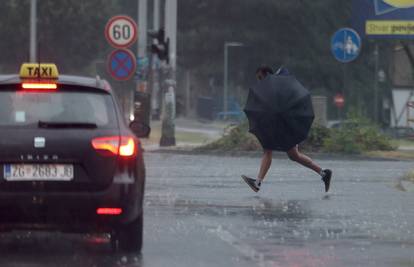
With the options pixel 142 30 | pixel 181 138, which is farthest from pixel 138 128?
pixel 181 138

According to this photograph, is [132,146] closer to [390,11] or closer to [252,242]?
[252,242]

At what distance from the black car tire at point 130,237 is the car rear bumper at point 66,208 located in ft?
1.34

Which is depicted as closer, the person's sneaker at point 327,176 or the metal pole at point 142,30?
the person's sneaker at point 327,176

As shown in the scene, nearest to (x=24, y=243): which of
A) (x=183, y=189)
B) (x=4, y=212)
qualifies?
(x=4, y=212)

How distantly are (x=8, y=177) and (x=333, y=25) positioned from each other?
69.6 meters

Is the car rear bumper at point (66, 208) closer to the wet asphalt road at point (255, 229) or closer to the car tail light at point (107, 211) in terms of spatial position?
the car tail light at point (107, 211)

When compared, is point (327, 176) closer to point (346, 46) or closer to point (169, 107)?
point (169, 107)

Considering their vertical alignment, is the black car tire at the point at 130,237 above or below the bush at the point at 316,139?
above

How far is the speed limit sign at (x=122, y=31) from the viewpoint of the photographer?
32906 millimetres

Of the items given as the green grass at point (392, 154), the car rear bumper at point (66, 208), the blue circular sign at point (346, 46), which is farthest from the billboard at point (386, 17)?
the car rear bumper at point (66, 208)

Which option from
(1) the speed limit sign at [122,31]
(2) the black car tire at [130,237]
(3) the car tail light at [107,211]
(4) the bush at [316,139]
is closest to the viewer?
(3) the car tail light at [107,211]

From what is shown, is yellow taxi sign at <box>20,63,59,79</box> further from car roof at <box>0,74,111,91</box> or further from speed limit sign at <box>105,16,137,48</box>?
speed limit sign at <box>105,16,137,48</box>

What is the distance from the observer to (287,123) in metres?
18.7

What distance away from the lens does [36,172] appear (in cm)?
1055
